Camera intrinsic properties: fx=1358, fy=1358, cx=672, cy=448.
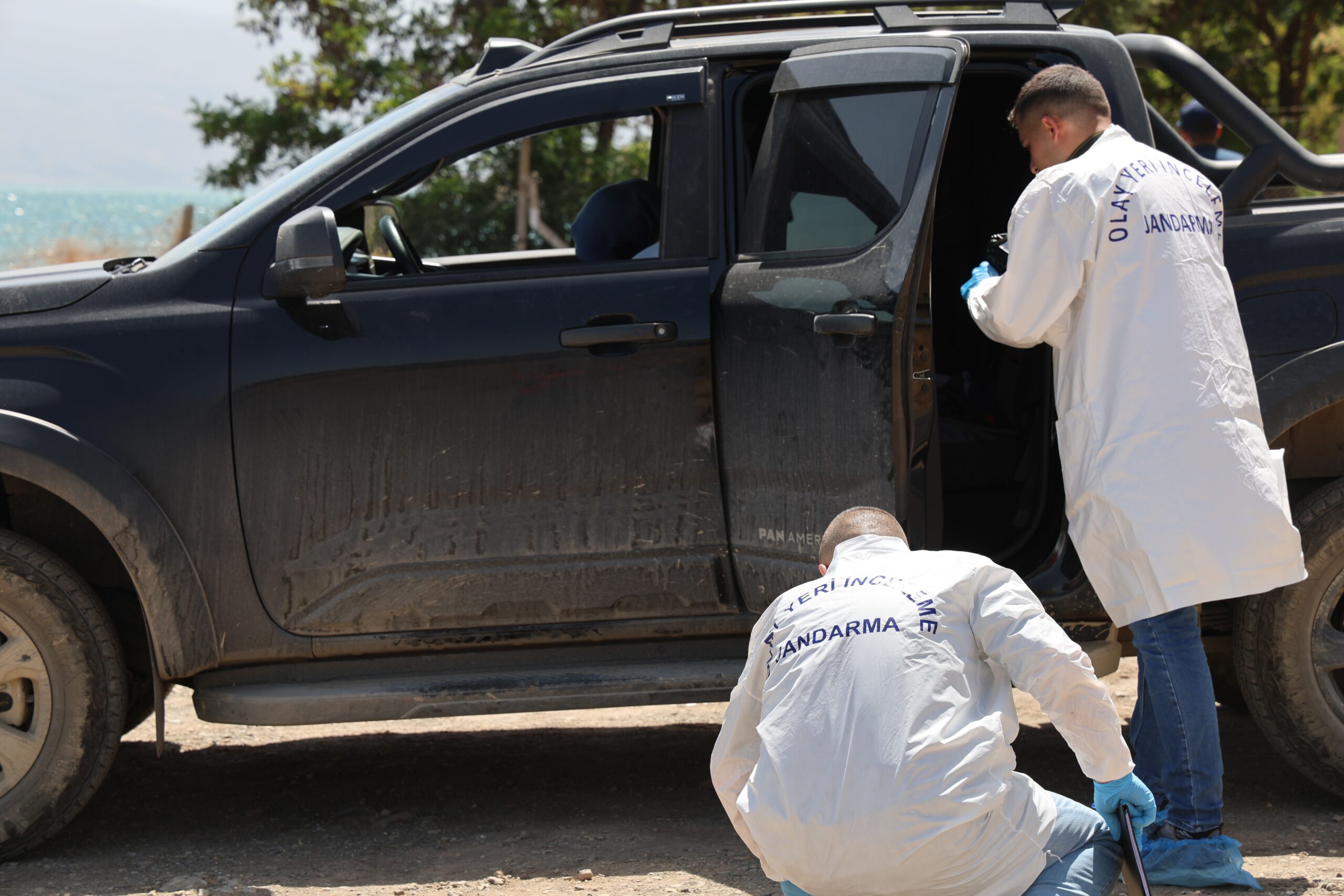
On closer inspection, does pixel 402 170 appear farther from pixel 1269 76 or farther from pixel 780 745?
pixel 1269 76

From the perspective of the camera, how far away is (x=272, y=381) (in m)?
3.43

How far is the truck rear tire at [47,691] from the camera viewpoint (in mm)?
3400

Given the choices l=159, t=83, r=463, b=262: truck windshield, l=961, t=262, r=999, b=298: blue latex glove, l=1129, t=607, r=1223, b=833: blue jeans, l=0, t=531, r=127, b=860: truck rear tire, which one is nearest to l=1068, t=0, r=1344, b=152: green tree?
l=961, t=262, r=999, b=298: blue latex glove

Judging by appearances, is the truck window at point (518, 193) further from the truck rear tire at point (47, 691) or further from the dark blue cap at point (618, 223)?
the truck rear tire at point (47, 691)

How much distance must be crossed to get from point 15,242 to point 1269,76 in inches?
831

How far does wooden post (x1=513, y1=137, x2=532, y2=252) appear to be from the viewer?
10.6 m

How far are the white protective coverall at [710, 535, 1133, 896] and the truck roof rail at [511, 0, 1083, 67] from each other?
6.27 ft

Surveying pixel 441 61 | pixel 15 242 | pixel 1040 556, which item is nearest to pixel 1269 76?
pixel 441 61

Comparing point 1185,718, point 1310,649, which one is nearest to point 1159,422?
point 1185,718

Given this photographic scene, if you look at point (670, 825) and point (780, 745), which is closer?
point (780, 745)

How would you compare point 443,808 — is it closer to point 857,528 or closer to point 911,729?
point 857,528

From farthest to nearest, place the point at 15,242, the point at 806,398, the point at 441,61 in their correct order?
the point at 15,242, the point at 441,61, the point at 806,398

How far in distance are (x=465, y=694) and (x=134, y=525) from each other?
0.92 metres

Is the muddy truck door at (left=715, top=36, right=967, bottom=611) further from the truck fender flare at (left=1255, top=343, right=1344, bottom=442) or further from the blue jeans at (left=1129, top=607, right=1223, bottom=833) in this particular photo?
the truck fender flare at (left=1255, top=343, right=1344, bottom=442)
